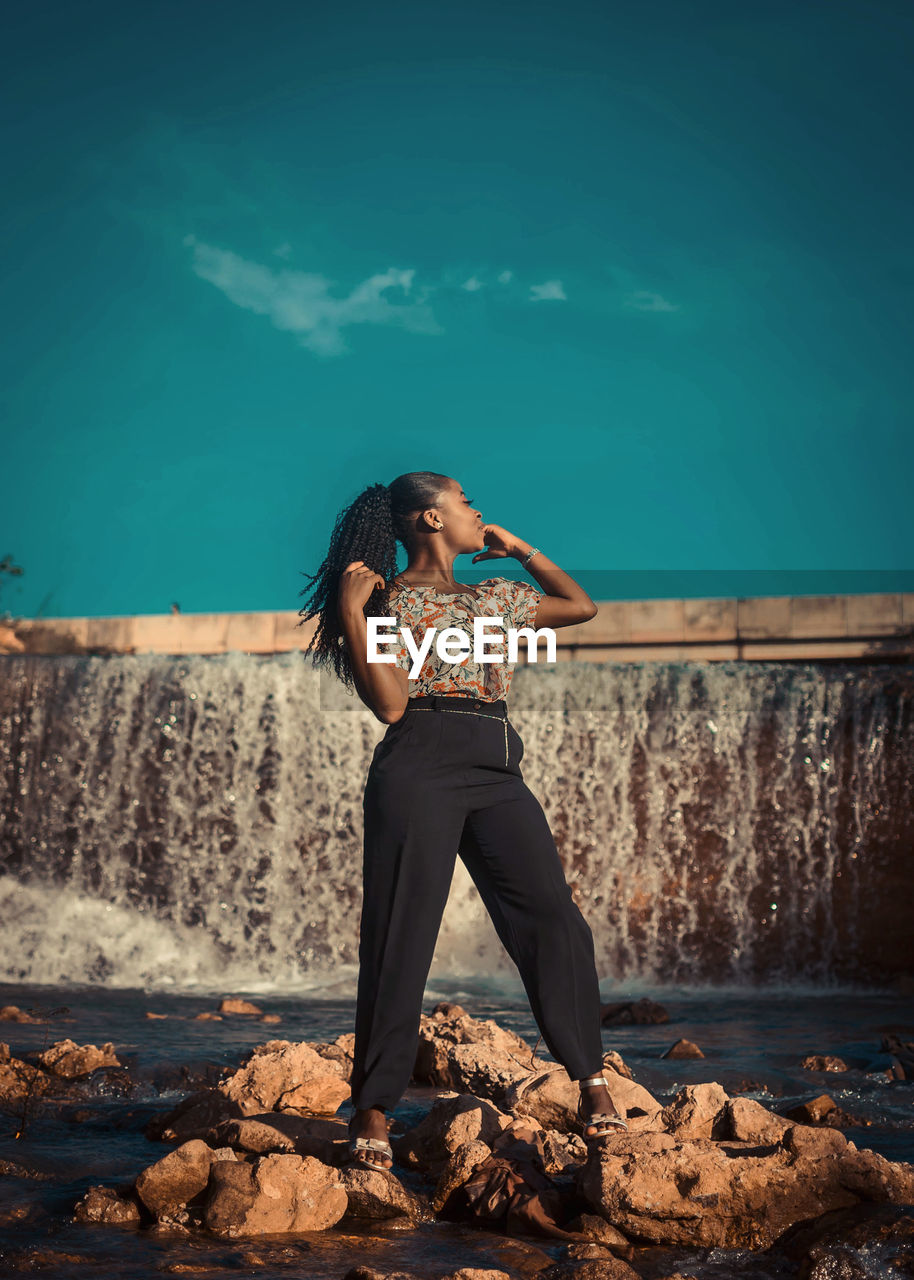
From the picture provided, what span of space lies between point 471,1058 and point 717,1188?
5.57ft

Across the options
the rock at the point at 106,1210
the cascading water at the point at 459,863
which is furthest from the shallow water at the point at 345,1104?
the cascading water at the point at 459,863

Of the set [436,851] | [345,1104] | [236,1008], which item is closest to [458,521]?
[436,851]

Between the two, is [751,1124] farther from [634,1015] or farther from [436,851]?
[634,1015]

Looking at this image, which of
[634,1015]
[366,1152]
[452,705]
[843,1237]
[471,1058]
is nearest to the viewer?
[843,1237]

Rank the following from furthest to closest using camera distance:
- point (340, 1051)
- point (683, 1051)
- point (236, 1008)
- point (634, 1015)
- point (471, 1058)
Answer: point (236, 1008) → point (634, 1015) → point (683, 1051) → point (340, 1051) → point (471, 1058)

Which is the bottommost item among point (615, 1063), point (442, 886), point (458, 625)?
point (615, 1063)

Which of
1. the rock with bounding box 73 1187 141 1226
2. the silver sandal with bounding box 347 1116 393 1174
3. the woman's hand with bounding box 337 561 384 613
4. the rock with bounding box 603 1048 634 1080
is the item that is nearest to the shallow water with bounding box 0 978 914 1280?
the rock with bounding box 73 1187 141 1226

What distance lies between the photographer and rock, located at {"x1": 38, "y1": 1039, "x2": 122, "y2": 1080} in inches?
186

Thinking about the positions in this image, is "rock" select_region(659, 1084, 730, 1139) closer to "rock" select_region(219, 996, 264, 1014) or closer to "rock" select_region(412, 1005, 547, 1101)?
"rock" select_region(412, 1005, 547, 1101)

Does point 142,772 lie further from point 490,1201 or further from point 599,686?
point 490,1201

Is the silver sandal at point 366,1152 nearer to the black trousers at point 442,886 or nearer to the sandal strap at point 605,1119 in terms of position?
the black trousers at point 442,886

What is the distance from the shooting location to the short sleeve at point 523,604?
9.93 ft

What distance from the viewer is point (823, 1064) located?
5.54 metres

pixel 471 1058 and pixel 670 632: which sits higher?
pixel 670 632
